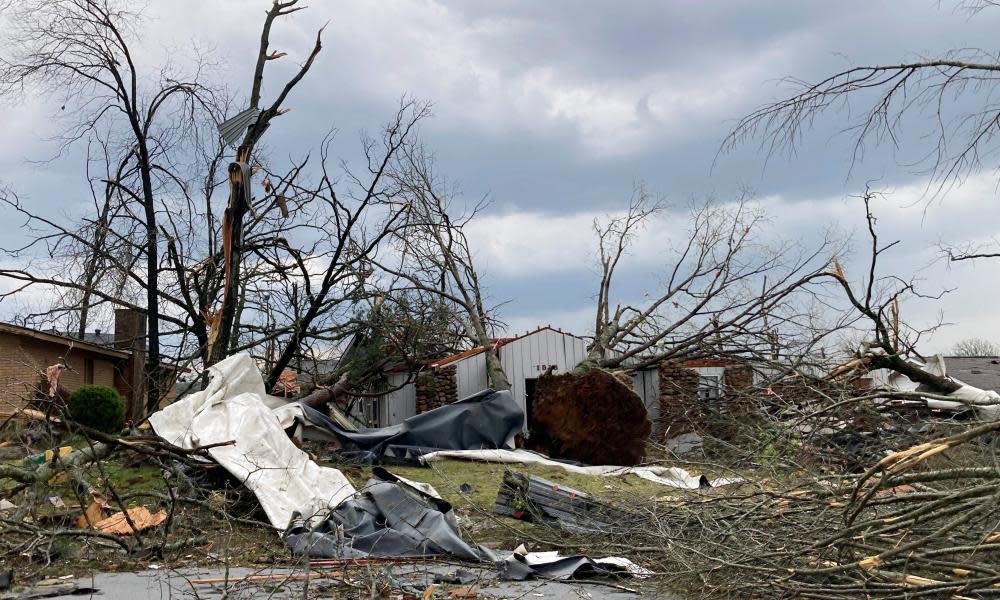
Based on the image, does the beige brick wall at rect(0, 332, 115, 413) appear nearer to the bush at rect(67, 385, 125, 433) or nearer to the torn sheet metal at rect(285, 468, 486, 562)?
the bush at rect(67, 385, 125, 433)

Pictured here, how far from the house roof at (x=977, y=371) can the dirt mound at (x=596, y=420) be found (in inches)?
218

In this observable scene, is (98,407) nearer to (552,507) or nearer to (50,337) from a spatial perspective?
(50,337)

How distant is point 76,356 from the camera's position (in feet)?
73.0

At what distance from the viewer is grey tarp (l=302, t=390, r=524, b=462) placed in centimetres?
1089

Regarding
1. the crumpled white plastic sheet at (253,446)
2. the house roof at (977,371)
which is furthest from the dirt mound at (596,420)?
the house roof at (977,371)

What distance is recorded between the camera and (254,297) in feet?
45.9

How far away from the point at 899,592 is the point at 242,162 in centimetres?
1008

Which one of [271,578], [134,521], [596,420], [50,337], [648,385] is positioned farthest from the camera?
[50,337]

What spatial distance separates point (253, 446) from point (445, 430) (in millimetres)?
3790

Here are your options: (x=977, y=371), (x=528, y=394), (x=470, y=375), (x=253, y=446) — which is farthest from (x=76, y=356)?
(x=977, y=371)

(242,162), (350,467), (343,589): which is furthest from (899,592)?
(242,162)

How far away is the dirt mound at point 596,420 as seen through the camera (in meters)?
12.8

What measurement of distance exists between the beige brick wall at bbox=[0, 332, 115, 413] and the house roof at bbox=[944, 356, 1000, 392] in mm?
16831

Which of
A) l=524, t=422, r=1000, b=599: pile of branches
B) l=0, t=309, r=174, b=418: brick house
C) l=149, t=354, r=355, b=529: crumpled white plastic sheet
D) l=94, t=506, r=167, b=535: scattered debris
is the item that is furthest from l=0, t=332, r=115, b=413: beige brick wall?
l=524, t=422, r=1000, b=599: pile of branches
